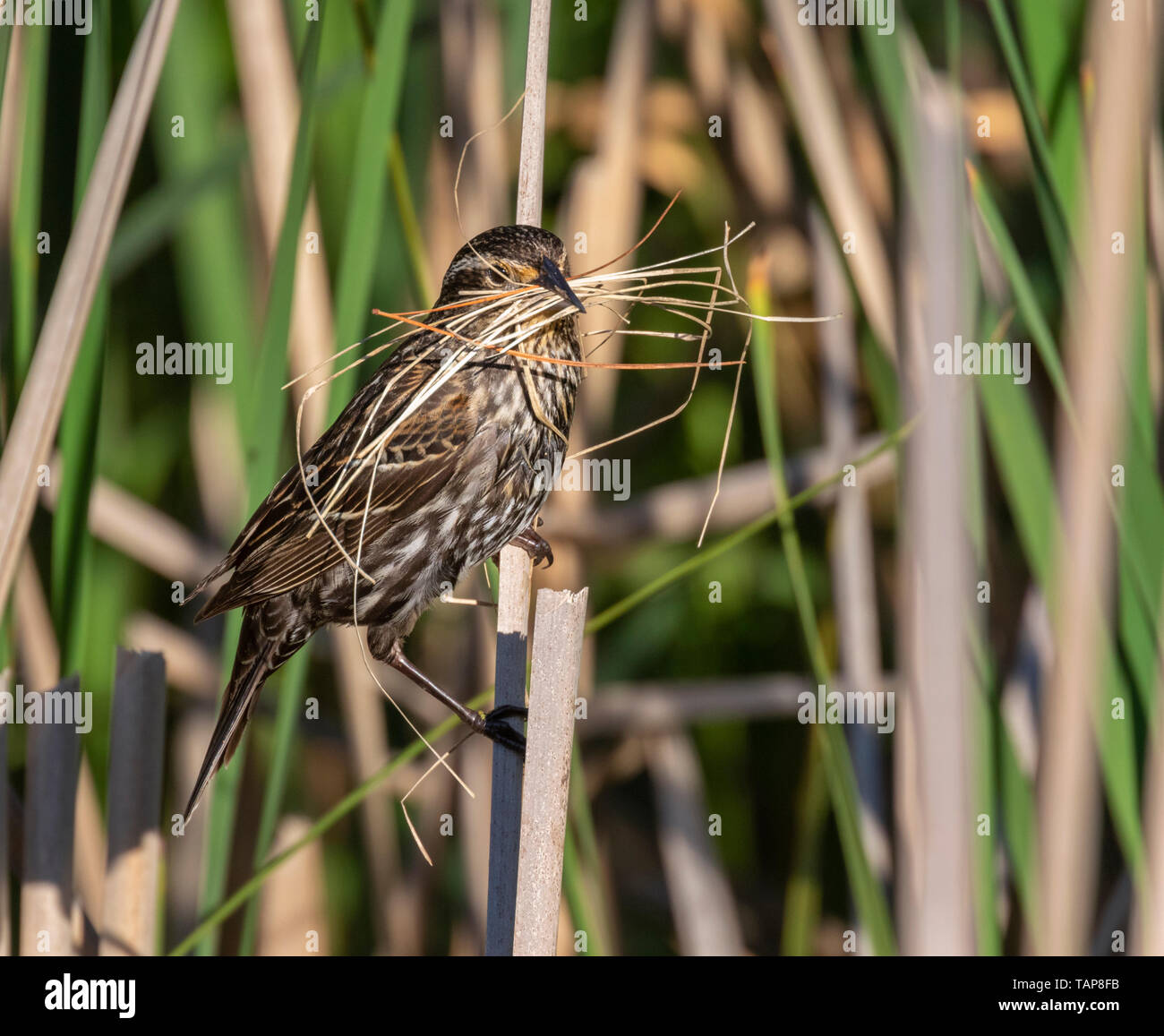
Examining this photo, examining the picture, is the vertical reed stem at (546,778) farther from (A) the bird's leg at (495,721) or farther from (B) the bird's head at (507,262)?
(B) the bird's head at (507,262)

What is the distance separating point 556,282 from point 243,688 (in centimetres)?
114

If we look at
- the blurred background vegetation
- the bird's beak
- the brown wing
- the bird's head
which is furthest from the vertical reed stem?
the brown wing

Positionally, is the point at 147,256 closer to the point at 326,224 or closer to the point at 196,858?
the point at 326,224

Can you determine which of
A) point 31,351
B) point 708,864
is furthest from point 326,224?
point 708,864

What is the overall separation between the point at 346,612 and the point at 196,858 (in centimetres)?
109

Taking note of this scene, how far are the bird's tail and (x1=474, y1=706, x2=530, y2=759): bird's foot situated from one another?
53 cm

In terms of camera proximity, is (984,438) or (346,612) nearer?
(346,612)

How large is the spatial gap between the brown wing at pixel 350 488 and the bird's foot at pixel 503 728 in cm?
51

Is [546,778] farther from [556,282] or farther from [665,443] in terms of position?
[665,443]

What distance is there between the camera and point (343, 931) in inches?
118

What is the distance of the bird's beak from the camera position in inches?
69.1

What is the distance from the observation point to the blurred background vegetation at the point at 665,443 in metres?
1.87

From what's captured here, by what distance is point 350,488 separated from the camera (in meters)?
2.41
